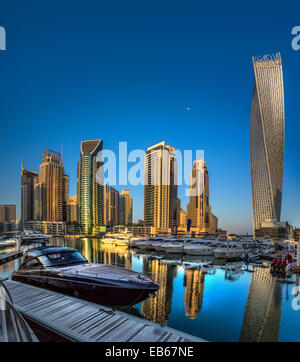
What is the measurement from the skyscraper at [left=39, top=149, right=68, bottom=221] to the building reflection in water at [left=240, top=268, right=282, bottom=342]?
187188 mm

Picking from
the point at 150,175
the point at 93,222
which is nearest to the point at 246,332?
the point at 150,175

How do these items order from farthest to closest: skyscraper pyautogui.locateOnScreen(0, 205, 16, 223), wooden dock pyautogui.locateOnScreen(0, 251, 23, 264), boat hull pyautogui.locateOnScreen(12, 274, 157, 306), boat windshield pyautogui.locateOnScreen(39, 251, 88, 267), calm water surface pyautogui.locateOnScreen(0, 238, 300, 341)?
skyscraper pyautogui.locateOnScreen(0, 205, 16, 223)
wooden dock pyautogui.locateOnScreen(0, 251, 23, 264)
boat windshield pyautogui.locateOnScreen(39, 251, 88, 267)
boat hull pyautogui.locateOnScreen(12, 274, 157, 306)
calm water surface pyautogui.locateOnScreen(0, 238, 300, 341)

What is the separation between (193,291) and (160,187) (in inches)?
5158

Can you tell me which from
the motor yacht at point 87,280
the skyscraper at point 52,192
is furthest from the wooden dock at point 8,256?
the skyscraper at point 52,192

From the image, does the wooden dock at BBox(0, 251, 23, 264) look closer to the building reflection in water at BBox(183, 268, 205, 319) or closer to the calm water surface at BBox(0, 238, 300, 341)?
the calm water surface at BBox(0, 238, 300, 341)

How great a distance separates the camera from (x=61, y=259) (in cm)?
1367

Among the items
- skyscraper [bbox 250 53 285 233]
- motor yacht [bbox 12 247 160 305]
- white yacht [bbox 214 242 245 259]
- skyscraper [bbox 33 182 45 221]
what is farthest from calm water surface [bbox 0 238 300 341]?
skyscraper [bbox 33 182 45 221]

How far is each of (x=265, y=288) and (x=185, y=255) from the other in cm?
2267

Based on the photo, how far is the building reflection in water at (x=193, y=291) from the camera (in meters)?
13.4

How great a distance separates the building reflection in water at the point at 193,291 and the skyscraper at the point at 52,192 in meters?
180

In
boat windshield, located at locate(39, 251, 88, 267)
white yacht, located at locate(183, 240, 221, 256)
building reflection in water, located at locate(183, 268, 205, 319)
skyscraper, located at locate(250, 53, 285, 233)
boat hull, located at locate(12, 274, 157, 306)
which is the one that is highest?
skyscraper, located at locate(250, 53, 285, 233)

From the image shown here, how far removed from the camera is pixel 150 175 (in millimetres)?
157750

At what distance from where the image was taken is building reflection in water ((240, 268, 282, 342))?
33.9 feet
